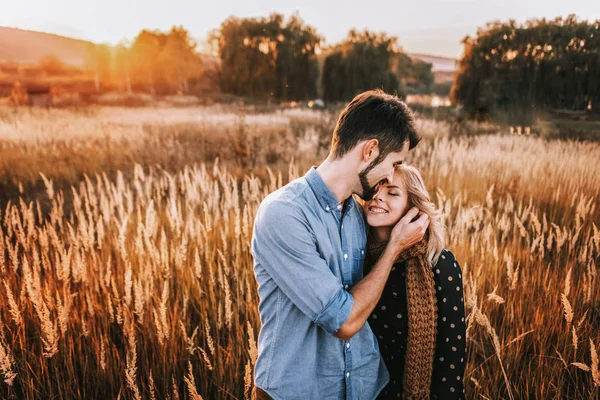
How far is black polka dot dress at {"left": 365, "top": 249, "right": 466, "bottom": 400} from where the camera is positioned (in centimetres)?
179

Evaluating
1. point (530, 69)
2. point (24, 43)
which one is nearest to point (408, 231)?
point (530, 69)

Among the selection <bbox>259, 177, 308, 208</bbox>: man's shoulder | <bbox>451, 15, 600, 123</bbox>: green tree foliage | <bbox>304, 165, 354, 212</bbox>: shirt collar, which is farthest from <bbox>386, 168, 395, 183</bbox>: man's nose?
<bbox>451, 15, 600, 123</bbox>: green tree foliage

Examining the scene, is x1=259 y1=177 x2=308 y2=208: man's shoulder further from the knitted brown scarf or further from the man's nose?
the knitted brown scarf

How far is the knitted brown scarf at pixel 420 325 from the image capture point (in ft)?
5.69

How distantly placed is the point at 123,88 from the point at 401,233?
24.8 meters

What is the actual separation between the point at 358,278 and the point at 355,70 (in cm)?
2840

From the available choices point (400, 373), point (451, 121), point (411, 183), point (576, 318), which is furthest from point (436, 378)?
point (451, 121)

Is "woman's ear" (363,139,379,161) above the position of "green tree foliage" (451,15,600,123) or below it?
below

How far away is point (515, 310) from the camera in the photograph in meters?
2.82

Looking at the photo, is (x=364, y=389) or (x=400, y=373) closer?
(x=364, y=389)

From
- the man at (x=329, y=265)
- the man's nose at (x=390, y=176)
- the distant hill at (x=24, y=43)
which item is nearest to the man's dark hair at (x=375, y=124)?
the man at (x=329, y=265)

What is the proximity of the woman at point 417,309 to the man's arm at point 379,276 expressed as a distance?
0.33 ft

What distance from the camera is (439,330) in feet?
5.92

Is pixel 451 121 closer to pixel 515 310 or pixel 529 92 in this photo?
pixel 529 92
